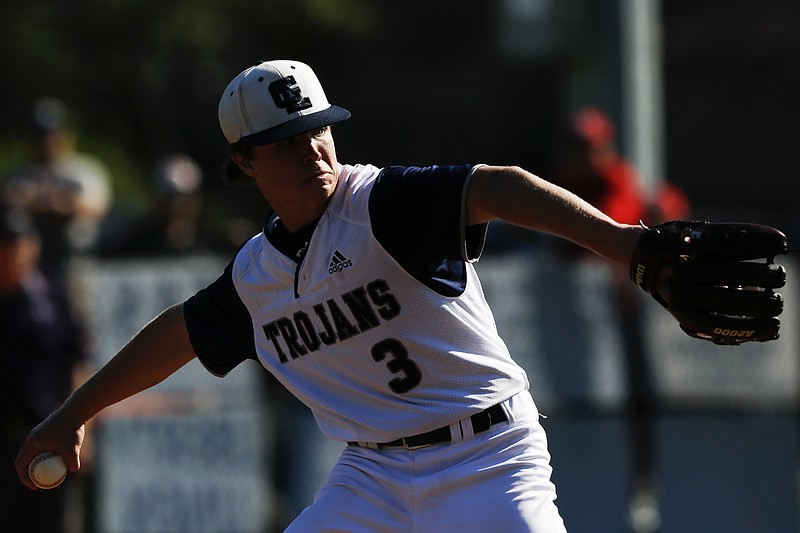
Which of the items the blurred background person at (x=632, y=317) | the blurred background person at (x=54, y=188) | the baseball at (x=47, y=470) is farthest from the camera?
the blurred background person at (x=54, y=188)

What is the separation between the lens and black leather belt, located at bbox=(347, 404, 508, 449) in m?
4.34

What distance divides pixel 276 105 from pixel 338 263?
54 centimetres

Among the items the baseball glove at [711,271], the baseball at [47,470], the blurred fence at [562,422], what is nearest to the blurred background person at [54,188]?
the blurred fence at [562,422]

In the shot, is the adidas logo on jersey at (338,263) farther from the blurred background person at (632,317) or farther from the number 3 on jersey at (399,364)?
the blurred background person at (632,317)

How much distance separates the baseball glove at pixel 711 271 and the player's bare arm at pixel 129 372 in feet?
5.58

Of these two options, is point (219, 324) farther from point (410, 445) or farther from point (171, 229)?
point (171, 229)

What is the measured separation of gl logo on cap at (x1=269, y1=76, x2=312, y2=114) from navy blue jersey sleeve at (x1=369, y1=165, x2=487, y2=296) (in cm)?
36

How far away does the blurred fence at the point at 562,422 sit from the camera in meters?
8.80

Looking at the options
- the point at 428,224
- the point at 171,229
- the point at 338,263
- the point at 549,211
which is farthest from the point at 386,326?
the point at 171,229

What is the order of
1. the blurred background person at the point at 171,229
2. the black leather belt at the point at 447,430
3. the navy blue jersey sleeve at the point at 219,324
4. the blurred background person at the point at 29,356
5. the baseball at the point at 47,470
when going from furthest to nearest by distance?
1. the blurred background person at the point at 171,229
2. the blurred background person at the point at 29,356
3. the navy blue jersey sleeve at the point at 219,324
4. the baseball at the point at 47,470
5. the black leather belt at the point at 447,430

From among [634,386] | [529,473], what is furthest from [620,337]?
[529,473]

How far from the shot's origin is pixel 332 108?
4.47 meters

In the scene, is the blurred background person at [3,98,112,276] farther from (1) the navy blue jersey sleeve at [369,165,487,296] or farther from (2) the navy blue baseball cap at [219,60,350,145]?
(1) the navy blue jersey sleeve at [369,165,487,296]

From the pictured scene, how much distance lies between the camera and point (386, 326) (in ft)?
14.2
